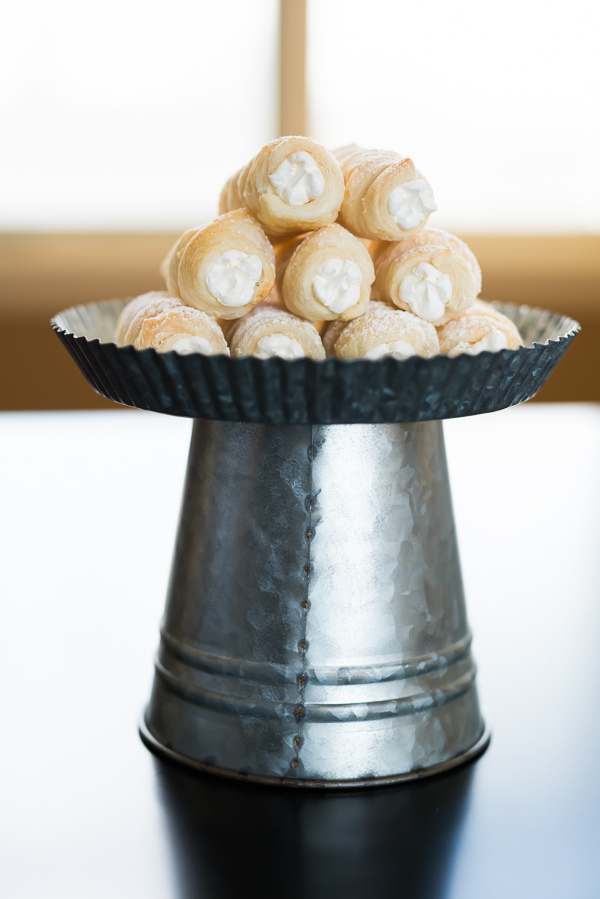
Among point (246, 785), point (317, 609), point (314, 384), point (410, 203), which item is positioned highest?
point (410, 203)

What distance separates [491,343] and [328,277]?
11 cm

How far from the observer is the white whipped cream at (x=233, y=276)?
0.59 metres

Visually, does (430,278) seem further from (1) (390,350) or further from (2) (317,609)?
(2) (317,609)

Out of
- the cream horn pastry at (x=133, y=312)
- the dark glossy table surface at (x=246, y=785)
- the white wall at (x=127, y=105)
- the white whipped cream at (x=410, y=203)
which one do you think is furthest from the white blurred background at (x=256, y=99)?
the white whipped cream at (x=410, y=203)

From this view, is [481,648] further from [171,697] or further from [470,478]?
[470,478]

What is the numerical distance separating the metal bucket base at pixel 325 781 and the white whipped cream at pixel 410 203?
36cm

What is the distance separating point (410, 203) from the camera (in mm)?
601

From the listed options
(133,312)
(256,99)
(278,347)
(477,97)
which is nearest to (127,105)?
(256,99)

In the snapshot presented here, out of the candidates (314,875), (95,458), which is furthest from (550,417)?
(314,875)

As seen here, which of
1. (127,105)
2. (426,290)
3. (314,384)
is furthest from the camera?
(127,105)

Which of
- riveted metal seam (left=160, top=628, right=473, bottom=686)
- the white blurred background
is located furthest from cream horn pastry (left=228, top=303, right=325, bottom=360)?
the white blurred background

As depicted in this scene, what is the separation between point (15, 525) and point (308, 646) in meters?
0.56

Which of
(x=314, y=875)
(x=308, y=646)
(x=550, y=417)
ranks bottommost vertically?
(x=314, y=875)

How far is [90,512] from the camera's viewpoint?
1.12m
